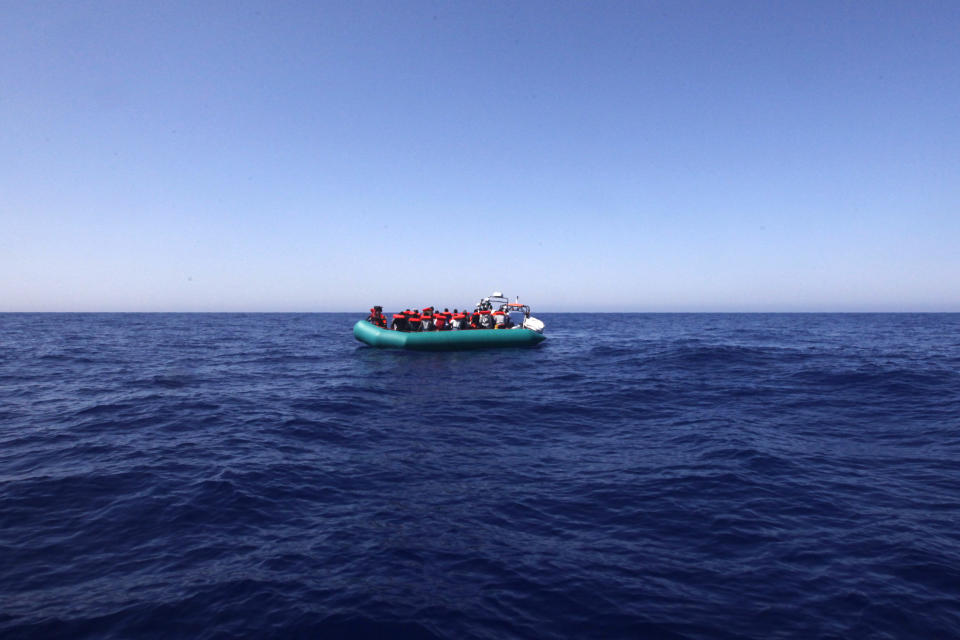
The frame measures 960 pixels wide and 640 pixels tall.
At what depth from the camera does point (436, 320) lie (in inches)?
1123

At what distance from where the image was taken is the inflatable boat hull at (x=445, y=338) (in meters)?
27.4

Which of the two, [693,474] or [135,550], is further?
[693,474]

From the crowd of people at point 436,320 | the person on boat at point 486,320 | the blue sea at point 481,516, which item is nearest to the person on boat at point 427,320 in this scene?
the crowd of people at point 436,320

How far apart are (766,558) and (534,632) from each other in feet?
11.2

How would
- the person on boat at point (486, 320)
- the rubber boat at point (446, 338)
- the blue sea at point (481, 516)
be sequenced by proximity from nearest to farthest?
the blue sea at point (481, 516) < the rubber boat at point (446, 338) < the person on boat at point (486, 320)

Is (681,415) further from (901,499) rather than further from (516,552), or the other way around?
(516,552)

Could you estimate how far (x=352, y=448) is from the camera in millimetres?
10719

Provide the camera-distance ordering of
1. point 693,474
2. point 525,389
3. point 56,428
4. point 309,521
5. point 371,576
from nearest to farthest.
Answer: point 371,576 < point 309,521 < point 693,474 < point 56,428 < point 525,389

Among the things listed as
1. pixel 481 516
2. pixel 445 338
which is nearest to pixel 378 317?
pixel 445 338

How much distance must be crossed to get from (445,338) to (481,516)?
20408mm

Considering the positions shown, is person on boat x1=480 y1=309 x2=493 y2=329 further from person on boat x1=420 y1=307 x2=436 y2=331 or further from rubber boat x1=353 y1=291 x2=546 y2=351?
person on boat x1=420 y1=307 x2=436 y2=331

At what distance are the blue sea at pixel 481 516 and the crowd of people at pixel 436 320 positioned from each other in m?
12.5

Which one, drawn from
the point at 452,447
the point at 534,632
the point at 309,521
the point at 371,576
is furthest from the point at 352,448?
the point at 534,632

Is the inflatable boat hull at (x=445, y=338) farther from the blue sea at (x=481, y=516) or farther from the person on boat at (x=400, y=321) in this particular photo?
the blue sea at (x=481, y=516)
